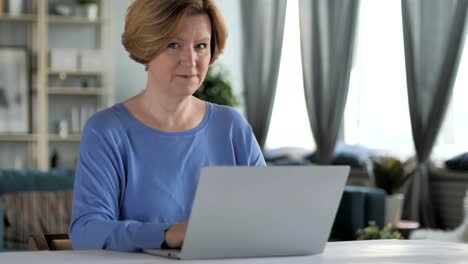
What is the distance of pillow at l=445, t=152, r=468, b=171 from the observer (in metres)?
6.84

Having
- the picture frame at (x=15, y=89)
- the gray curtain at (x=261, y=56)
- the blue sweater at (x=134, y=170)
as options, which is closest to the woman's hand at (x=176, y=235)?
the blue sweater at (x=134, y=170)

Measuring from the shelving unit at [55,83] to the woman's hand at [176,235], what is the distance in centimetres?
701

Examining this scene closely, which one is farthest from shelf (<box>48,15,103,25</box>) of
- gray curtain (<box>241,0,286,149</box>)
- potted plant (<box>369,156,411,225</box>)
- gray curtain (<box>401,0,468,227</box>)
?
potted plant (<box>369,156,411,225</box>)

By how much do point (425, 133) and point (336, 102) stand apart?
3.47 feet

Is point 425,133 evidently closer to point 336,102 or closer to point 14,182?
point 336,102

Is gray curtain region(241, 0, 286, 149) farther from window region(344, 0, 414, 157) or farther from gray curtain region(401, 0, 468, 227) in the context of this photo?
gray curtain region(401, 0, 468, 227)

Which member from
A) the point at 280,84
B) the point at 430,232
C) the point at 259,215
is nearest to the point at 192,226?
the point at 259,215

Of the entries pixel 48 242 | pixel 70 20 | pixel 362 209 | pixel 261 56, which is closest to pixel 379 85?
pixel 261 56

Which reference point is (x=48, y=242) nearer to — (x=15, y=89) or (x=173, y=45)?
(x=173, y=45)

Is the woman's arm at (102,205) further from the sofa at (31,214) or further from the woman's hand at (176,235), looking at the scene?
the sofa at (31,214)

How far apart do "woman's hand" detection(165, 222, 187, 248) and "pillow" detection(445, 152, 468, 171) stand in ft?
17.7

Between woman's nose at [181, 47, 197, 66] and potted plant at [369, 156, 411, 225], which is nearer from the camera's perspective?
woman's nose at [181, 47, 197, 66]

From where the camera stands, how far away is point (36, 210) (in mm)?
5125

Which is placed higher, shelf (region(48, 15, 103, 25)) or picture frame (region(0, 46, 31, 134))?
shelf (region(48, 15, 103, 25))
